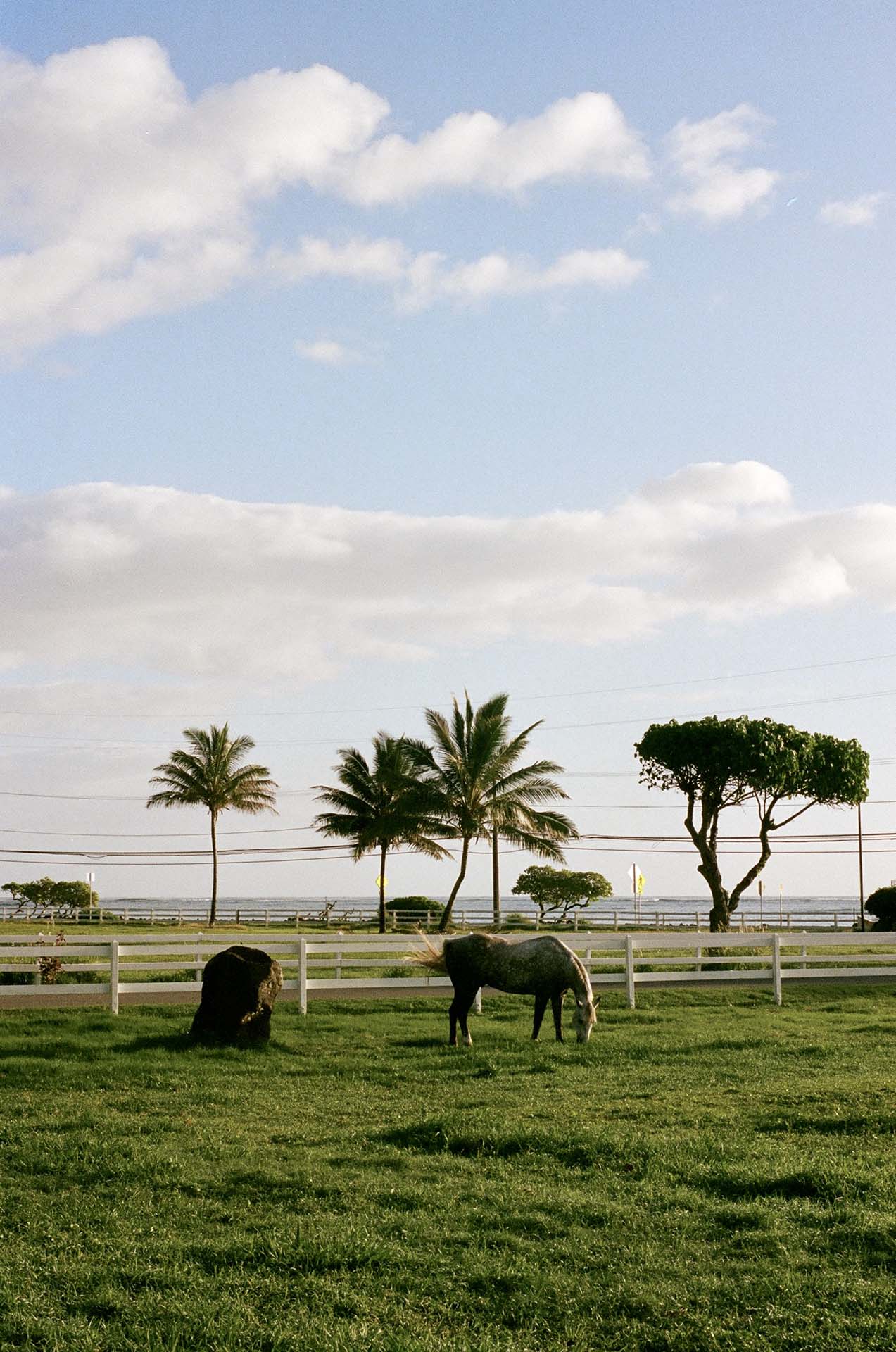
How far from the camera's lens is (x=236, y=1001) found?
15609 millimetres

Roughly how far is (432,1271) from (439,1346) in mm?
959

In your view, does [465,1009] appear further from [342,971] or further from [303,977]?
[342,971]

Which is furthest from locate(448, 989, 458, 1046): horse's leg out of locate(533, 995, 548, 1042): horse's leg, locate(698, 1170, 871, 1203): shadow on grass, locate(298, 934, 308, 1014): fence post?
locate(698, 1170, 871, 1203): shadow on grass

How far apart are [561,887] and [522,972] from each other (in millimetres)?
46669

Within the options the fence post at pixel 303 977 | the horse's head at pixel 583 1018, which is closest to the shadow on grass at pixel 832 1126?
the horse's head at pixel 583 1018

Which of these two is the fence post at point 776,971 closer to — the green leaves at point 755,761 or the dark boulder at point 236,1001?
the dark boulder at point 236,1001

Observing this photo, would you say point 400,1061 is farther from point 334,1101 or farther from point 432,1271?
point 432,1271

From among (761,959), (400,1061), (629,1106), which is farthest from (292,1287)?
(761,959)

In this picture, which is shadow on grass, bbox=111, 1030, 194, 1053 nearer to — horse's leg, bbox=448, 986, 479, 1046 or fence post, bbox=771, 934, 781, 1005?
horse's leg, bbox=448, 986, 479, 1046

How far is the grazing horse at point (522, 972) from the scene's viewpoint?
1645 cm

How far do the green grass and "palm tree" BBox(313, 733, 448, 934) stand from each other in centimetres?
3256

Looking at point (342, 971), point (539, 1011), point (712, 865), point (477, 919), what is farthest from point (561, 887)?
point (539, 1011)

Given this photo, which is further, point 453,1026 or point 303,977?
point 303,977

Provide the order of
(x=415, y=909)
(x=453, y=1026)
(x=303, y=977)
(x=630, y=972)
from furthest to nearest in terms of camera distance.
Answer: (x=415, y=909)
(x=630, y=972)
(x=303, y=977)
(x=453, y=1026)
